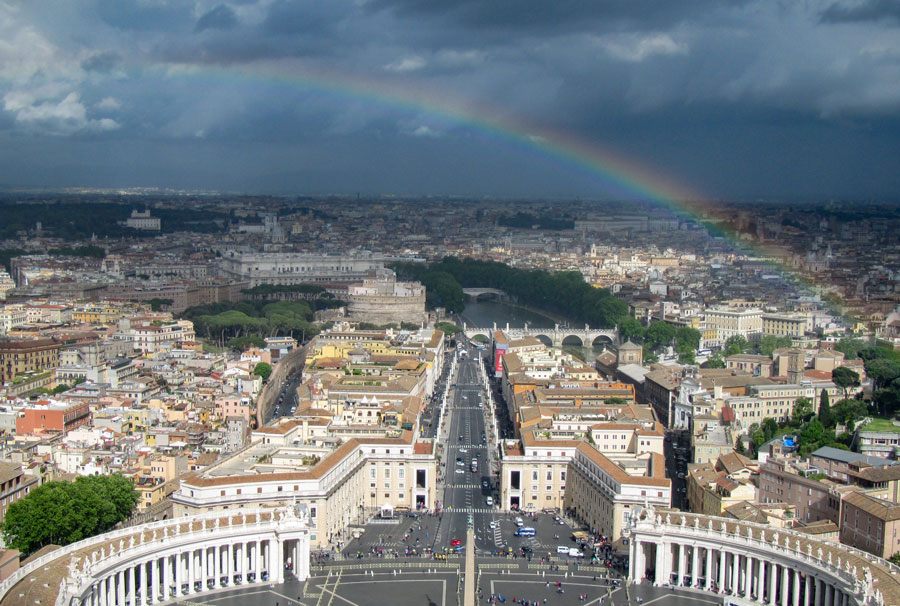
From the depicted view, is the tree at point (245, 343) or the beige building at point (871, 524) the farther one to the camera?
the tree at point (245, 343)

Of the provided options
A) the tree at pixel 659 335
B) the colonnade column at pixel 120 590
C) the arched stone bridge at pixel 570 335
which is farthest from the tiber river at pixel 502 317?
the colonnade column at pixel 120 590

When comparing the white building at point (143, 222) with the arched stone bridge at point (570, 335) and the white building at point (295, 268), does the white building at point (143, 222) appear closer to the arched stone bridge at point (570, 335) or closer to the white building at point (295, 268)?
the white building at point (295, 268)

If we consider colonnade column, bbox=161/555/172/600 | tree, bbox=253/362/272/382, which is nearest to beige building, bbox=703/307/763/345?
tree, bbox=253/362/272/382

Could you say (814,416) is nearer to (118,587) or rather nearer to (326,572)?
(326,572)

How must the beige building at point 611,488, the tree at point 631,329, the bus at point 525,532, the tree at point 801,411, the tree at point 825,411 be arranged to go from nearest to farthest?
the beige building at point 611,488 → the bus at point 525,532 → the tree at point 825,411 → the tree at point 801,411 → the tree at point 631,329

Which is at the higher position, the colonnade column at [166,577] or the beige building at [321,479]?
the beige building at [321,479]

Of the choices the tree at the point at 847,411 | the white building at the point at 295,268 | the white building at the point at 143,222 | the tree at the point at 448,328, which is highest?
the white building at the point at 143,222

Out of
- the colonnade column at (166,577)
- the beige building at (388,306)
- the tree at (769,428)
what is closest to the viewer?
the colonnade column at (166,577)
